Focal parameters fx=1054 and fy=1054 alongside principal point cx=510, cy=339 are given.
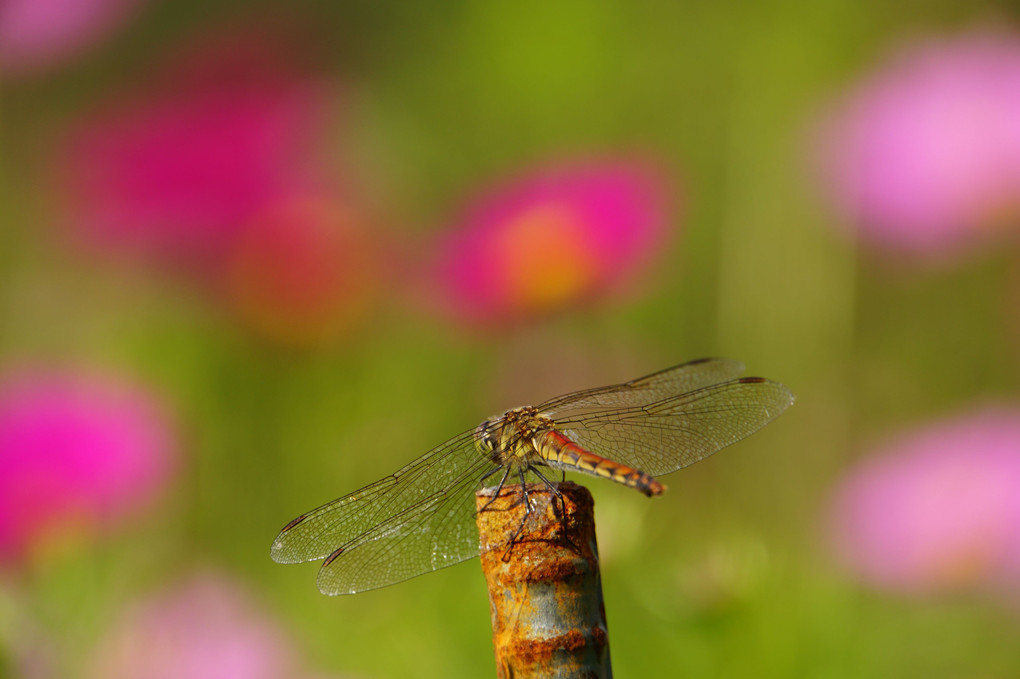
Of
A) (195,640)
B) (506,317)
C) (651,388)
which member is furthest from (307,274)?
(651,388)

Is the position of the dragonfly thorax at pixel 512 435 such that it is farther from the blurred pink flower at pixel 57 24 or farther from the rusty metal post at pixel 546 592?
the blurred pink flower at pixel 57 24

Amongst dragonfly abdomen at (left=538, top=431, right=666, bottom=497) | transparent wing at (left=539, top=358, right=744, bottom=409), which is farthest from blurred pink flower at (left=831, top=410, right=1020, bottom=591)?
dragonfly abdomen at (left=538, top=431, right=666, bottom=497)

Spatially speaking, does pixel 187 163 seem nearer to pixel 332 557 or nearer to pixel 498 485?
pixel 332 557

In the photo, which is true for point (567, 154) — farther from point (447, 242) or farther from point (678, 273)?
point (678, 273)

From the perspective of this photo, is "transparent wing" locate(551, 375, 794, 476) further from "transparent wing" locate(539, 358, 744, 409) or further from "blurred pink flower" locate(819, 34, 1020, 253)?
"blurred pink flower" locate(819, 34, 1020, 253)

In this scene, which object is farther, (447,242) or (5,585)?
(447,242)

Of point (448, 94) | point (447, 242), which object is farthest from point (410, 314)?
point (448, 94)
